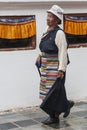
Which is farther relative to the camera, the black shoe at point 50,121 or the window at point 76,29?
the window at point 76,29

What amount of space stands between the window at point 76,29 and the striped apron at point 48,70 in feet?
5.51

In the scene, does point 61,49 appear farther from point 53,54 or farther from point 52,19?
point 52,19

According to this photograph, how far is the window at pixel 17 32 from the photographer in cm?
759

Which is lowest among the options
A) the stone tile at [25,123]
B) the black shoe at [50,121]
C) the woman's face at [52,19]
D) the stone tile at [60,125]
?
the stone tile at [25,123]

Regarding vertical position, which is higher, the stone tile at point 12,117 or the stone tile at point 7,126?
the stone tile at point 7,126

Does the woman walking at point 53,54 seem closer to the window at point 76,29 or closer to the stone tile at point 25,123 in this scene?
the stone tile at point 25,123

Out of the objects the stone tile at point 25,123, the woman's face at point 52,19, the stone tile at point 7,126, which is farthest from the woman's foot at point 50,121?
the woman's face at point 52,19

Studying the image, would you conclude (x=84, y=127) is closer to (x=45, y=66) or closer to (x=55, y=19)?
(x=45, y=66)

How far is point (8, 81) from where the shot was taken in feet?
25.3

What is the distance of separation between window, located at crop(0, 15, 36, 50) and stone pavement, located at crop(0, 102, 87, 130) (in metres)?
1.17

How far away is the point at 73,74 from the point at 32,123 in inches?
73.3

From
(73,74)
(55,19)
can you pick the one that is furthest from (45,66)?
(73,74)

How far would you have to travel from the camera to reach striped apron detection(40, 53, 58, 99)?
6.70m

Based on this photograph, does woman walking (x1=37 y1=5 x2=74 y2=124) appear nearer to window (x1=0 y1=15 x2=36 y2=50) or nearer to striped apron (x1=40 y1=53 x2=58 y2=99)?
striped apron (x1=40 y1=53 x2=58 y2=99)
